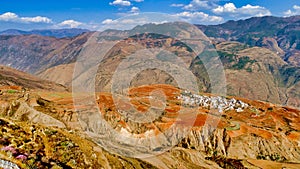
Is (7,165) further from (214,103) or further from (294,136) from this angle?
(214,103)

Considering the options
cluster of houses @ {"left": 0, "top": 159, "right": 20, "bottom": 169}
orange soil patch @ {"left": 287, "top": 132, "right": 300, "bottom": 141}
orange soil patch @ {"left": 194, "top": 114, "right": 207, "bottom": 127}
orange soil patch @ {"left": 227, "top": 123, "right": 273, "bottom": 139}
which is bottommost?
orange soil patch @ {"left": 287, "top": 132, "right": 300, "bottom": 141}

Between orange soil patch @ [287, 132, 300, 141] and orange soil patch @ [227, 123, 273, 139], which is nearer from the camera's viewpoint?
orange soil patch @ [227, 123, 273, 139]

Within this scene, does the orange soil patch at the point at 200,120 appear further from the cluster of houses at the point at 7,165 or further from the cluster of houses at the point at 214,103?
the cluster of houses at the point at 7,165

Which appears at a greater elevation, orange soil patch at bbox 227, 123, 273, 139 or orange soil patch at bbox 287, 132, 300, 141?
orange soil patch at bbox 227, 123, 273, 139

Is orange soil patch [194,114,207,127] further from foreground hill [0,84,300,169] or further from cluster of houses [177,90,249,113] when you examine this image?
cluster of houses [177,90,249,113]

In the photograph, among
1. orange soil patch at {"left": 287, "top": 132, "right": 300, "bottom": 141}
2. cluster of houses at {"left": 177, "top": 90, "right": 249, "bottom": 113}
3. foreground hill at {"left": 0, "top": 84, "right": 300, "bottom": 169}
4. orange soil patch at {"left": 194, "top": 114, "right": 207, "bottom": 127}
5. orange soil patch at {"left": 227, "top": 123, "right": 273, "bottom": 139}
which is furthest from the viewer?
cluster of houses at {"left": 177, "top": 90, "right": 249, "bottom": 113}

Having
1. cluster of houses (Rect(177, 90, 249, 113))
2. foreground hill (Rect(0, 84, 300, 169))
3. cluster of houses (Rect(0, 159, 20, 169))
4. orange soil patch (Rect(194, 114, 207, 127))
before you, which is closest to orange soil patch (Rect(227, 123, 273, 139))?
foreground hill (Rect(0, 84, 300, 169))

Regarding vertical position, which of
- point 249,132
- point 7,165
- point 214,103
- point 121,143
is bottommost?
point 214,103

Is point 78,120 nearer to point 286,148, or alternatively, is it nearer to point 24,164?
point 24,164

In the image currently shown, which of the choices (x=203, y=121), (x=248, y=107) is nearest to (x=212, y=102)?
(x=248, y=107)

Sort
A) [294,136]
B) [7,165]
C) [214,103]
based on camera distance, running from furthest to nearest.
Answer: [214,103]
[294,136]
[7,165]

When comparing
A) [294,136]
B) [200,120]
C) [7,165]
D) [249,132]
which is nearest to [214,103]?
[294,136]
